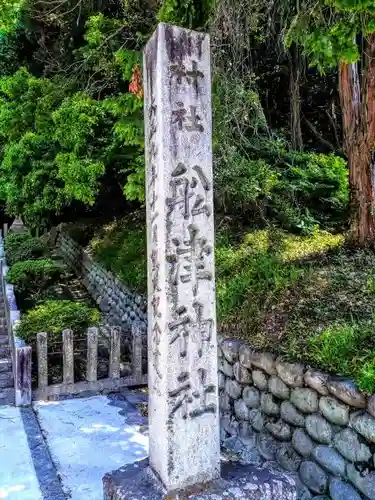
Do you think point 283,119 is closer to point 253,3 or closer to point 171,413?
point 253,3

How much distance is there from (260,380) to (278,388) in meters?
0.31

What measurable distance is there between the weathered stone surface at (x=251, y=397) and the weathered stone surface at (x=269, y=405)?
8 cm

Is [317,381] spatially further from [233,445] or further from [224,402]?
[224,402]

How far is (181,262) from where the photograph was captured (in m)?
2.78

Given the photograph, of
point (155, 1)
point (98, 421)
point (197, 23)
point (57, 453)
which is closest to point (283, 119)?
point (155, 1)

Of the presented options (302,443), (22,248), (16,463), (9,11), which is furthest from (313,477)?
(22,248)

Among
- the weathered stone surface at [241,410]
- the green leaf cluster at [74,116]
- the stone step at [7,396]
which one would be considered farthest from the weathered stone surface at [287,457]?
the green leaf cluster at [74,116]

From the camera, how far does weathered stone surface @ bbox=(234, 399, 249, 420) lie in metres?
4.54

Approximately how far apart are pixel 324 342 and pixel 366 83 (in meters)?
3.81

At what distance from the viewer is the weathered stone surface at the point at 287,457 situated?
147 inches

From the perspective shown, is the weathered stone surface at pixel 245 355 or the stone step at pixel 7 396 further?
the stone step at pixel 7 396

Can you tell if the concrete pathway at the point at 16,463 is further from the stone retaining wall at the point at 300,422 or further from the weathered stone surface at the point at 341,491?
the weathered stone surface at the point at 341,491

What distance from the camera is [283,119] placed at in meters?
10.8

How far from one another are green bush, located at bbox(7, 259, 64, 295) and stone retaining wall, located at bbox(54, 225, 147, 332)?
1.07 meters
